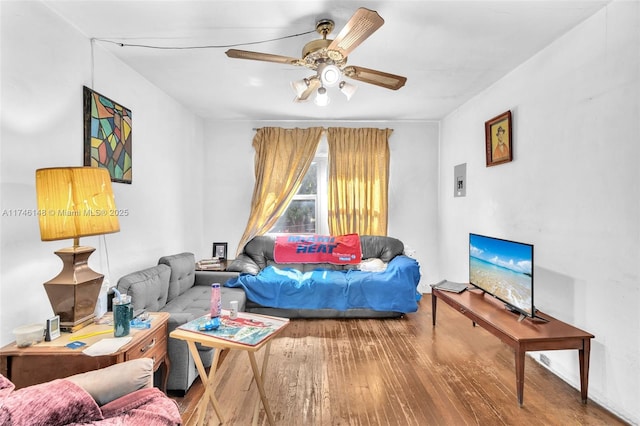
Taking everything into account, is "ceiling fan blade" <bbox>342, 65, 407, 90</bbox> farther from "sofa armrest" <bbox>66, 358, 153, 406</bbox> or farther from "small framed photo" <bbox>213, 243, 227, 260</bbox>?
"small framed photo" <bbox>213, 243, 227, 260</bbox>

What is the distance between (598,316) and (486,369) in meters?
0.85

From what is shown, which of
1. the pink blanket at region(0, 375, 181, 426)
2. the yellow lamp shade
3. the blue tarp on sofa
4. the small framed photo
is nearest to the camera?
the pink blanket at region(0, 375, 181, 426)

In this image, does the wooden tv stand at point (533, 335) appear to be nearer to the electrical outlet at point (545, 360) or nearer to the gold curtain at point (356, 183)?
the electrical outlet at point (545, 360)

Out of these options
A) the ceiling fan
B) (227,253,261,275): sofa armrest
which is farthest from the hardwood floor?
the ceiling fan

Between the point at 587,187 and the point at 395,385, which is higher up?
the point at 587,187

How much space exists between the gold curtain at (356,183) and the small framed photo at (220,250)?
1486 millimetres

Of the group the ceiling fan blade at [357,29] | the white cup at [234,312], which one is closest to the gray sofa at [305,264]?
the white cup at [234,312]

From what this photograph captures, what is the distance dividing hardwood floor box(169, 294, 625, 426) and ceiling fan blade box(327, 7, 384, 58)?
7.28 feet

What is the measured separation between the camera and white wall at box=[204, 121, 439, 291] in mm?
4539

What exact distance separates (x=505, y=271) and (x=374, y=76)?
5.90 feet

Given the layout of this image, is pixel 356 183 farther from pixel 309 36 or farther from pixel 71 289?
pixel 71 289

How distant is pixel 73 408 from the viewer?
1095 millimetres

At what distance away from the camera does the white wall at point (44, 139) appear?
5.42 ft

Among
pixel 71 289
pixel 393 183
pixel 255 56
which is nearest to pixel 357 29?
pixel 255 56
